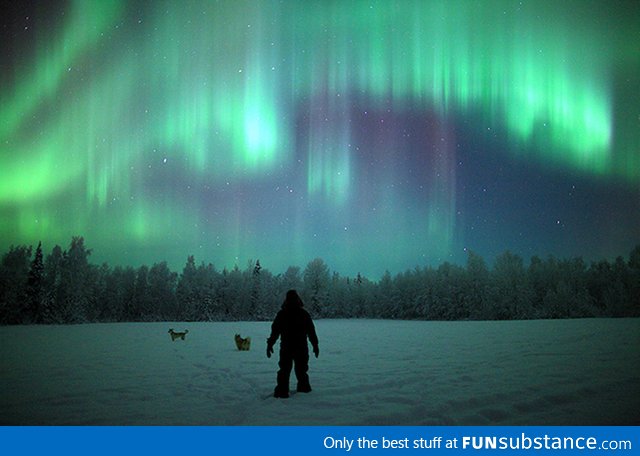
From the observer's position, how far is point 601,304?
74.2 m

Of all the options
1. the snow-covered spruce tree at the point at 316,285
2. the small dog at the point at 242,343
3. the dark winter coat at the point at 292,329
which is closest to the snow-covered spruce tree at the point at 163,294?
the snow-covered spruce tree at the point at 316,285

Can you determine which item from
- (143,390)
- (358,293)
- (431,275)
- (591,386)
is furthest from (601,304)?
(143,390)

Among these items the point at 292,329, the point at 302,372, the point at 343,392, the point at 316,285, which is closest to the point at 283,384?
the point at 302,372

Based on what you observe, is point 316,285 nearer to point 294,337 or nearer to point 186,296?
point 186,296

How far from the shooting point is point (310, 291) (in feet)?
296

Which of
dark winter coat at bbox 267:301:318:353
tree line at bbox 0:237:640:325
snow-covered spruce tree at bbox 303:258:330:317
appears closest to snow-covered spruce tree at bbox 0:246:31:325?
tree line at bbox 0:237:640:325

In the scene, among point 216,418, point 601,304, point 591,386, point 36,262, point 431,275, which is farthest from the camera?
point 431,275

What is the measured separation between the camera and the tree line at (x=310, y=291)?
6719cm

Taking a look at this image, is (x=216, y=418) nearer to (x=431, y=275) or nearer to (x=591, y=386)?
(x=591, y=386)

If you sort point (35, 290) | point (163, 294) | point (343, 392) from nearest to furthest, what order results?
point (343, 392) < point (35, 290) < point (163, 294)

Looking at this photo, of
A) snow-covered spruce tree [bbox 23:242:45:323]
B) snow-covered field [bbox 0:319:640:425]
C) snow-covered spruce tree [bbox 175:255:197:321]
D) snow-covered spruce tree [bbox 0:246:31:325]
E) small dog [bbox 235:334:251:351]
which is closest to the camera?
snow-covered field [bbox 0:319:640:425]

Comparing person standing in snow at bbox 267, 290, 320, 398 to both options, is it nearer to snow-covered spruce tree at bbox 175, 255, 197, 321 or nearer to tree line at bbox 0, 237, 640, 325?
tree line at bbox 0, 237, 640, 325

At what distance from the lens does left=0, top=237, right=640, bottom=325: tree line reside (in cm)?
6719
